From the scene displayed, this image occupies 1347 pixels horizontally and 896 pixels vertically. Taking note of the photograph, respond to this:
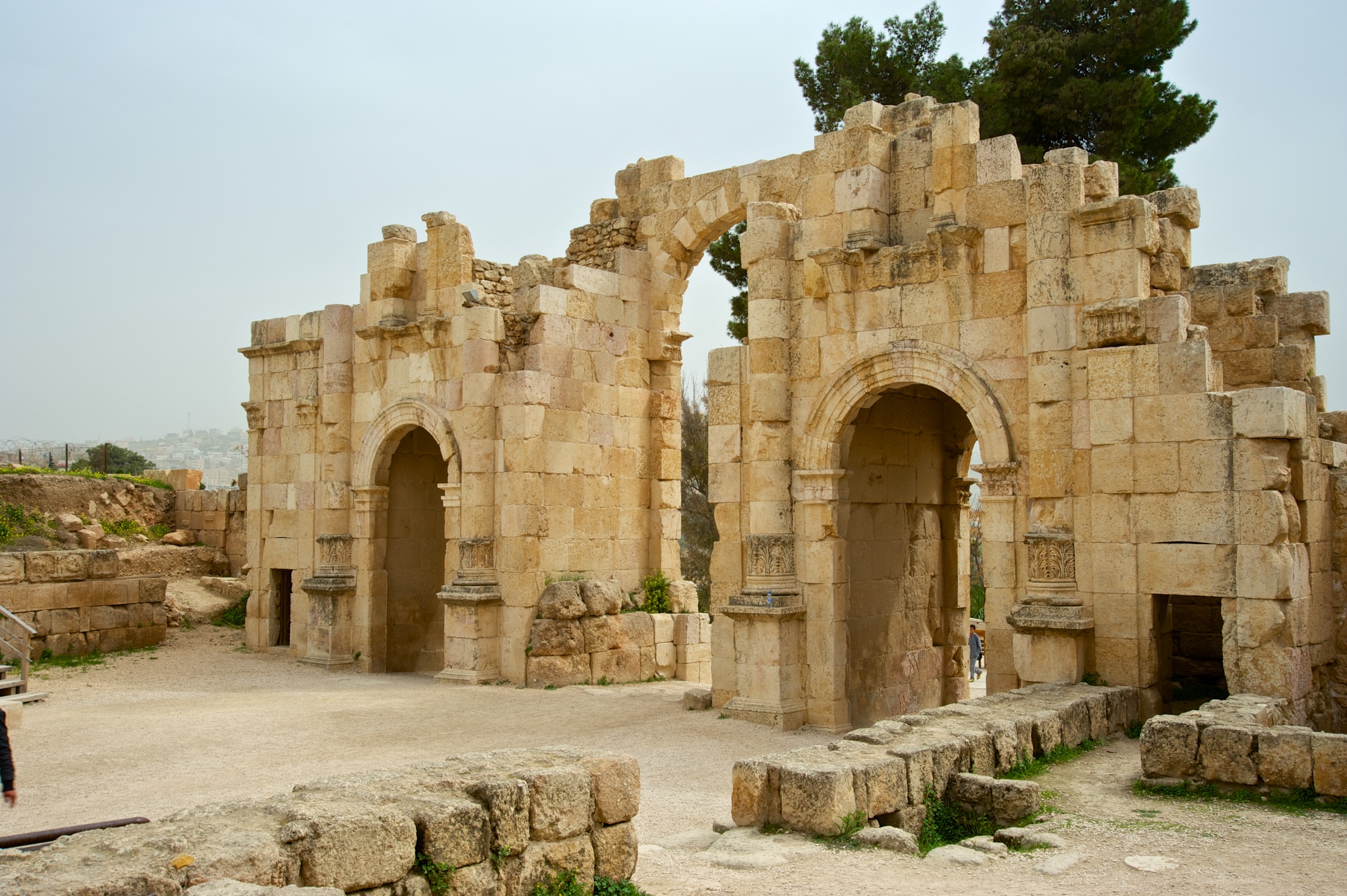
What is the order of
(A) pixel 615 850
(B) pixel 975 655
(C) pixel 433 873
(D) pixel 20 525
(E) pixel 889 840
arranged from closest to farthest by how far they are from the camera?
(C) pixel 433 873
(A) pixel 615 850
(E) pixel 889 840
(B) pixel 975 655
(D) pixel 20 525

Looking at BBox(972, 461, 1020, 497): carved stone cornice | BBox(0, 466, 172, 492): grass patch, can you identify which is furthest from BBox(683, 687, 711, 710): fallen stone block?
BBox(0, 466, 172, 492): grass patch

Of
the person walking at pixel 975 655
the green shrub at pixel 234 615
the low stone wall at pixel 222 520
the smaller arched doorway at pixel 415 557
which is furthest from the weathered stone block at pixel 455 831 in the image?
the low stone wall at pixel 222 520

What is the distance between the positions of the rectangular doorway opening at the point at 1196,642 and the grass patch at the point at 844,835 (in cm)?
708

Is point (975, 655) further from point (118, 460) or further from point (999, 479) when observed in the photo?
point (118, 460)

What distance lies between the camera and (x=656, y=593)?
15133 mm

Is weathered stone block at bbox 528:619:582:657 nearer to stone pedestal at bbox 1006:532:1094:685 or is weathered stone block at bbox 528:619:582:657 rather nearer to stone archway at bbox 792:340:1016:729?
stone archway at bbox 792:340:1016:729

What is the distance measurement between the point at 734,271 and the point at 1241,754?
1427cm

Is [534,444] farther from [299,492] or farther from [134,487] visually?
[134,487]

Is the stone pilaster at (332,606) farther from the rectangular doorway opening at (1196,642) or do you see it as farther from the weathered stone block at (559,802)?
the weathered stone block at (559,802)

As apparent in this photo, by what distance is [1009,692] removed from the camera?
9133mm

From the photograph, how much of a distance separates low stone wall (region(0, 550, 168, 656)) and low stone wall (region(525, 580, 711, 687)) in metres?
6.40

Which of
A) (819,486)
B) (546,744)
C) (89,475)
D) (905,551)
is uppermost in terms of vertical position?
(89,475)

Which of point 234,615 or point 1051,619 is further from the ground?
point 1051,619

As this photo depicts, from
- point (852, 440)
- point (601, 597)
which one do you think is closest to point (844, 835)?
→ point (852, 440)
